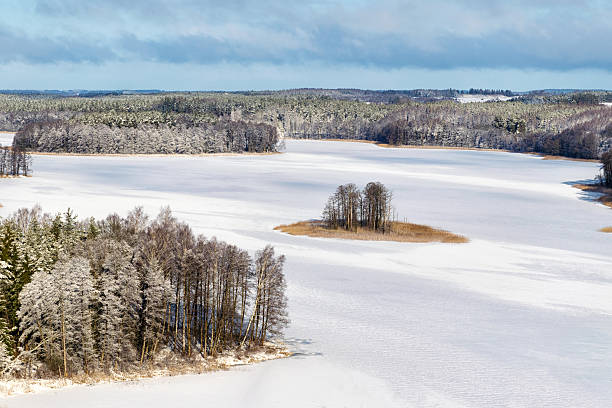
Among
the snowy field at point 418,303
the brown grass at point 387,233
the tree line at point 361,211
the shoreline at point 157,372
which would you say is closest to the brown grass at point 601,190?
the snowy field at point 418,303

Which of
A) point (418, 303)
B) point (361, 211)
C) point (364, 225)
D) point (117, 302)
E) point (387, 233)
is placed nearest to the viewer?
point (117, 302)

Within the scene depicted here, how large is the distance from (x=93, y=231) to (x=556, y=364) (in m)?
34.6

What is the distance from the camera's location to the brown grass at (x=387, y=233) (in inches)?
3272

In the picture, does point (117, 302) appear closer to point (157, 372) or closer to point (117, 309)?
point (117, 309)

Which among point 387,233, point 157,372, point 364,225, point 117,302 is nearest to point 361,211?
point 364,225

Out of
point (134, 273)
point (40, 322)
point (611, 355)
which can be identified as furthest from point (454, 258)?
point (40, 322)

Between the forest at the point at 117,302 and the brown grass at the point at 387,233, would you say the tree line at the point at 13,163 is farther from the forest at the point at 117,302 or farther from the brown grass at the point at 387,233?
the forest at the point at 117,302

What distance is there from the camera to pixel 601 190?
133 metres

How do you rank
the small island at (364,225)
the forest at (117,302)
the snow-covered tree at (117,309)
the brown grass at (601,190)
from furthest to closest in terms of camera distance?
the brown grass at (601,190) → the small island at (364,225) → the snow-covered tree at (117,309) → the forest at (117,302)

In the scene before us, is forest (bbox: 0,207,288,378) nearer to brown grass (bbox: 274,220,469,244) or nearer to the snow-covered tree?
the snow-covered tree

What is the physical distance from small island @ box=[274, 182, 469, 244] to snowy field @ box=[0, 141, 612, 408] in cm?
328

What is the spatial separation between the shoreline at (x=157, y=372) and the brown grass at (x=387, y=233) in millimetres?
40049

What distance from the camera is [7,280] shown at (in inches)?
1518

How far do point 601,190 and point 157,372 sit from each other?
382ft
